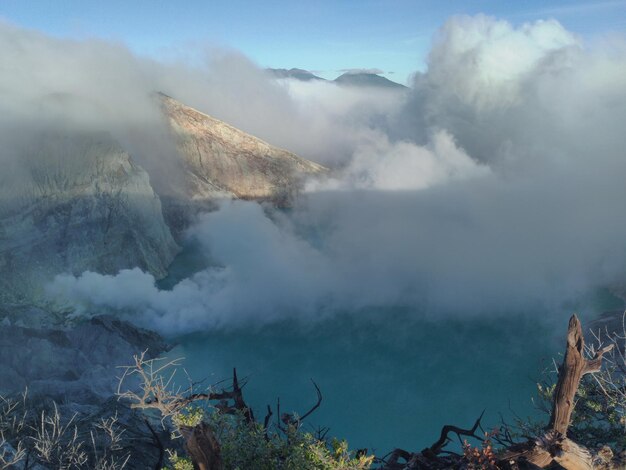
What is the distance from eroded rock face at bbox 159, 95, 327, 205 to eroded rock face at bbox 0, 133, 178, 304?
2538 cm

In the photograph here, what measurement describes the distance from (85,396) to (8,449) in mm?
30068

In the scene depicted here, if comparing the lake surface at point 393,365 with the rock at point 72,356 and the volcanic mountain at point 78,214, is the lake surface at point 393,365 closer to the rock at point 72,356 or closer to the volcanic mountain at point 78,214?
the rock at point 72,356

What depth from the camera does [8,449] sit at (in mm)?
19703

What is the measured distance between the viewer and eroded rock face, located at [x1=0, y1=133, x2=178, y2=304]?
82.3 metres

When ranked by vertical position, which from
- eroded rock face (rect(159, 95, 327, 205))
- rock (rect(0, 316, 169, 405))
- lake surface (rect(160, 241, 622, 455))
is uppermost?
eroded rock face (rect(159, 95, 327, 205))

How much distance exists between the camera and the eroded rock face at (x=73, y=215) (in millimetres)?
82312

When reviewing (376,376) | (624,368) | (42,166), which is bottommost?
(376,376)

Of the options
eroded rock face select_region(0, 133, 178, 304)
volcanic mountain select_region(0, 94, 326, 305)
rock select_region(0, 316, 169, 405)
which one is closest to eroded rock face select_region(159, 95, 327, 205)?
volcanic mountain select_region(0, 94, 326, 305)

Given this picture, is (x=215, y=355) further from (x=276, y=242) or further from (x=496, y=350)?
(x=276, y=242)

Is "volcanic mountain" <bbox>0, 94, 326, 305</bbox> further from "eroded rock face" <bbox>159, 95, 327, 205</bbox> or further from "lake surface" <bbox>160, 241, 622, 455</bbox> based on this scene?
"lake surface" <bbox>160, 241, 622, 455</bbox>

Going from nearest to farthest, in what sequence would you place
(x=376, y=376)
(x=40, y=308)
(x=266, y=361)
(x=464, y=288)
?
(x=376, y=376) < (x=266, y=361) < (x=40, y=308) < (x=464, y=288)

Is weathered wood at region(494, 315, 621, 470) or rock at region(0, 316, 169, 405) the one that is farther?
rock at region(0, 316, 169, 405)

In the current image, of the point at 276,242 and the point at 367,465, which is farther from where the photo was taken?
the point at 276,242

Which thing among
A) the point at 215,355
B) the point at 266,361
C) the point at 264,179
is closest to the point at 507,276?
the point at 266,361
